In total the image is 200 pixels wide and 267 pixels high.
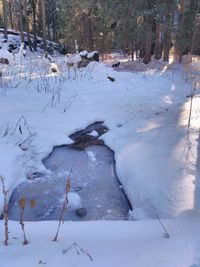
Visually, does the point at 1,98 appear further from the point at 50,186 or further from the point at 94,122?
the point at 50,186

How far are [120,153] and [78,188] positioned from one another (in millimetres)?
1116

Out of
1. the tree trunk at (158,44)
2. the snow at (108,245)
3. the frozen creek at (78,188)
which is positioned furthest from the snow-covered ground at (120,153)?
the tree trunk at (158,44)

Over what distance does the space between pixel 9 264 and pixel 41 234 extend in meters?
0.54

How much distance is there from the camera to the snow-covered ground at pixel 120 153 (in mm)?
2711

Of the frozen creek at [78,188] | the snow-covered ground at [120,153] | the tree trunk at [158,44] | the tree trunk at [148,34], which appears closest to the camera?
the snow-covered ground at [120,153]

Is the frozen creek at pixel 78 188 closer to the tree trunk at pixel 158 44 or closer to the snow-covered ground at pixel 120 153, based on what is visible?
the snow-covered ground at pixel 120 153

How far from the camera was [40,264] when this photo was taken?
253 centimetres

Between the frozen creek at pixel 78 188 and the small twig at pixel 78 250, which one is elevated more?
the small twig at pixel 78 250

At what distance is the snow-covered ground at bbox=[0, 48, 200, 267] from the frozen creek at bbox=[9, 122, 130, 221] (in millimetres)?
147

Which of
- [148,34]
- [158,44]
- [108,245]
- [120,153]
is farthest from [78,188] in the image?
[158,44]

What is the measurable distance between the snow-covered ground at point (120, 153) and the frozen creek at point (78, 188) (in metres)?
0.15

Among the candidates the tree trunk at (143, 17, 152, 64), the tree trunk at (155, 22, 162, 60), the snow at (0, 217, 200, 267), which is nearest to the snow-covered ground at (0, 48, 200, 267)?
the snow at (0, 217, 200, 267)

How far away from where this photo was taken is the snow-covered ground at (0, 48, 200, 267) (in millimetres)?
2711

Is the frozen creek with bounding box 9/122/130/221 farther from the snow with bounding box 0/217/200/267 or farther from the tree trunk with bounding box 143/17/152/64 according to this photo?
the tree trunk with bounding box 143/17/152/64
